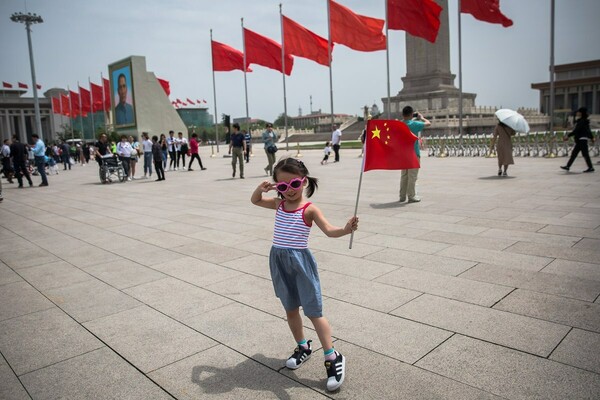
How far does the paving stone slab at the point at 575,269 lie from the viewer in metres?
4.42

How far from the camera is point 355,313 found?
12.4ft

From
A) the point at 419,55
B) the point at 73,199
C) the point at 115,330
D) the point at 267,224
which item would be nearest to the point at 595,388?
the point at 115,330

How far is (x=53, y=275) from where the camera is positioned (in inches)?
207

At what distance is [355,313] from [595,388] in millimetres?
1709

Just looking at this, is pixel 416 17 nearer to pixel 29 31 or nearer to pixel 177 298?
pixel 177 298

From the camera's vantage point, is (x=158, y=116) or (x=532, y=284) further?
(x=158, y=116)

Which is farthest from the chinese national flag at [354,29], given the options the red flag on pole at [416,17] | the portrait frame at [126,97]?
the portrait frame at [126,97]

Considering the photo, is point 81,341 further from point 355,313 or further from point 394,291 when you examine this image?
point 394,291

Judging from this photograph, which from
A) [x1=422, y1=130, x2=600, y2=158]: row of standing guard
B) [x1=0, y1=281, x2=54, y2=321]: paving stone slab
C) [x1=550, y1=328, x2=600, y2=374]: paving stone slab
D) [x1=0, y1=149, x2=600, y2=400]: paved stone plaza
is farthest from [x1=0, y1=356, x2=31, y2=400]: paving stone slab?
[x1=422, y1=130, x2=600, y2=158]: row of standing guard

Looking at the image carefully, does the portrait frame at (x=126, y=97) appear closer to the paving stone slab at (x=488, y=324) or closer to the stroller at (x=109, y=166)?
the stroller at (x=109, y=166)

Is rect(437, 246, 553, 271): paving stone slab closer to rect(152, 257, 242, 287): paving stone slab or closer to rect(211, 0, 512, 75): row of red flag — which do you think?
rect(152, 257, 242, 287): paving stone slab

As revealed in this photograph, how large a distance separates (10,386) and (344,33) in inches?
894

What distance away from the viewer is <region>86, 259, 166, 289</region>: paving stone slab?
4883mm

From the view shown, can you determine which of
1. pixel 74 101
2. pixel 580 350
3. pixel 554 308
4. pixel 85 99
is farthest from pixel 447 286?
pixel 74 101
